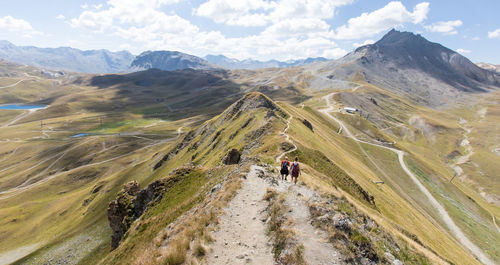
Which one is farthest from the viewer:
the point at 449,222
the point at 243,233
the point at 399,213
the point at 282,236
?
the point at 449,222

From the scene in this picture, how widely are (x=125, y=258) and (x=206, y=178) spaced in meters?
13.1

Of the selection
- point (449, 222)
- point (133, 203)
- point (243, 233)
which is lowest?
point (449, 222)

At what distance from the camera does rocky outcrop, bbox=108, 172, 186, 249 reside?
38250 mm

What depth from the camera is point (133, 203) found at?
40.9m

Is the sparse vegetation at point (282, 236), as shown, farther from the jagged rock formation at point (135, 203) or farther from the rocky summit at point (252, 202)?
the jagged rock formation at point (135, 203)

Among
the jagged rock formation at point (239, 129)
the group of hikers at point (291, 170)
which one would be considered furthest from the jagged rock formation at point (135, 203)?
the jagged rock formation at point (239, 129)

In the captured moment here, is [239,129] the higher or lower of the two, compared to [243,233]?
lower

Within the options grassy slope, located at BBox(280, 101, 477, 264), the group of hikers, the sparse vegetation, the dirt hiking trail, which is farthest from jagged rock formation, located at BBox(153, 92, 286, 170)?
the sparse vegetation

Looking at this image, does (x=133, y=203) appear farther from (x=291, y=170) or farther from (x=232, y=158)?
(x=291, y=170)

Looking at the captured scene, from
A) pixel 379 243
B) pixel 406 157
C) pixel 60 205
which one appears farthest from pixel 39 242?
pixel 406 157

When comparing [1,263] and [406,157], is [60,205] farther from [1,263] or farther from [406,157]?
[406,157]

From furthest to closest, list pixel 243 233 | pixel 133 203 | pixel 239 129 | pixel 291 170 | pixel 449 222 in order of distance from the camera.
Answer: pixel 449 222 < pixel 239 129 < pixel 133 203 < pixel 291 170 < pixel 243 233

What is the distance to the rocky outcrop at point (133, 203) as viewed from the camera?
38.2m

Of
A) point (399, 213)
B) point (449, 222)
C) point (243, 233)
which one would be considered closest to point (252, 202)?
point (243, 233)
